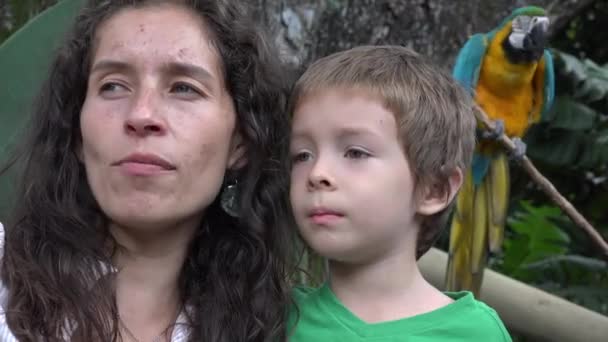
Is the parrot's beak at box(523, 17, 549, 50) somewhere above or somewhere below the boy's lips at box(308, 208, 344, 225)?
above

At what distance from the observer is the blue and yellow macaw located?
9.30 feet

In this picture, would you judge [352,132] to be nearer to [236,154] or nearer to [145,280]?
[236,154]

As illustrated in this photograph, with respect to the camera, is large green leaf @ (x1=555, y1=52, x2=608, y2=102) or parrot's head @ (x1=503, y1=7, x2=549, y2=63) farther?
large green leaf @ (x1=555, y1=52, x2=608, y2=102)

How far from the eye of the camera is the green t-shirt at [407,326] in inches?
50.8

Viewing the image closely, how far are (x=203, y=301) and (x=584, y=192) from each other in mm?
2917

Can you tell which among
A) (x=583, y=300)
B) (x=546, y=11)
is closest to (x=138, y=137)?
(x=546, y=11)

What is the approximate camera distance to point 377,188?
1273 mm

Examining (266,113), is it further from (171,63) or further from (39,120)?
(39,120)

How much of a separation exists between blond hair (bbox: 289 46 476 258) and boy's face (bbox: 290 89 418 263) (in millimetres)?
17

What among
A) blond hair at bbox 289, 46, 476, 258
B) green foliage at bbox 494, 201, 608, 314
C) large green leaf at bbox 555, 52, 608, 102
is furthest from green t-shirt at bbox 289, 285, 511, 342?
green foliage at bbox 494, 201, 608, 314

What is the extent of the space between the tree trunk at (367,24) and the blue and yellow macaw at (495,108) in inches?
7.0

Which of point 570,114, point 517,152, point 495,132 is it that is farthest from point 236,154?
point 570,114

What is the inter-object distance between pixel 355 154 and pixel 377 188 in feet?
0.18

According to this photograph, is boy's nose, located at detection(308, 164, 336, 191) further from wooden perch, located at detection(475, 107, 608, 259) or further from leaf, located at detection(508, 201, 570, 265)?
leaf, located at detection(508, 201, 570, 265)
